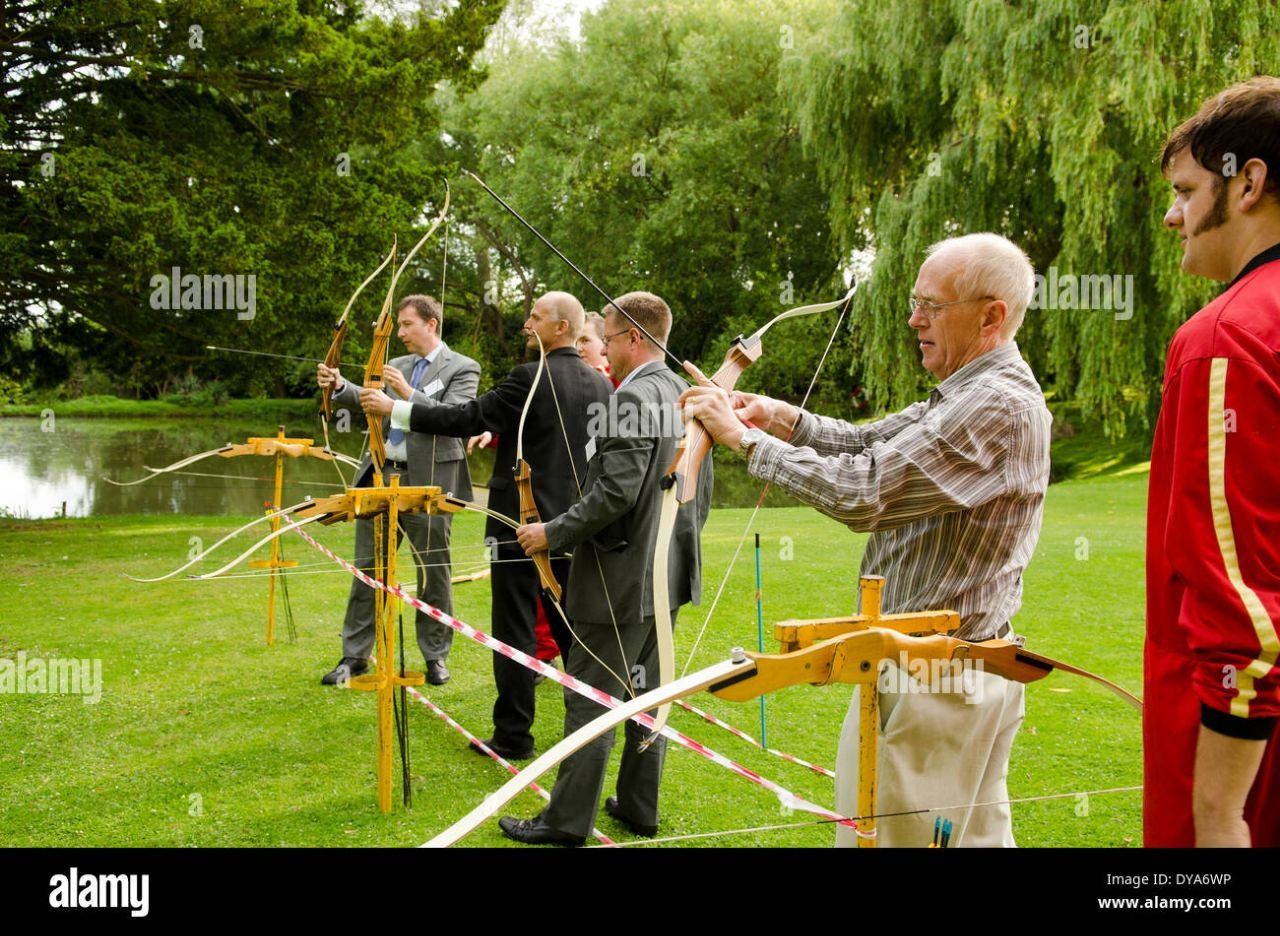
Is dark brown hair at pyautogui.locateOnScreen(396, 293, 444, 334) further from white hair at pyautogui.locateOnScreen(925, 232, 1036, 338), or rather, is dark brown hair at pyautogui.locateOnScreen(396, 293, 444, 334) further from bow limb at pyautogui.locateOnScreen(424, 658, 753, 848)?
bow limb at pyautogui.locateOnScreen(424, 658, 753, 848)

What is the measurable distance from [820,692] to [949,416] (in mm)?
3667

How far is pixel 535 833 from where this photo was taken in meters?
3.44

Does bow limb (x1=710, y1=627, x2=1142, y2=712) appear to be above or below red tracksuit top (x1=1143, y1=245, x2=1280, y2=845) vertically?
below

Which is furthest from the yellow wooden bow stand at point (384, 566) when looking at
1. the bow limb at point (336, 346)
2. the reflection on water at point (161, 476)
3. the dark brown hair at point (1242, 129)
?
the reflection on water at point (161, 476)

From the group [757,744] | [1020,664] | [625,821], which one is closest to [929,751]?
[1020,664]

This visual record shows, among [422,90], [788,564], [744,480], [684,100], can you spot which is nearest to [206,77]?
[422,90]

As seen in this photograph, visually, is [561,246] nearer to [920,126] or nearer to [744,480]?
[744,480]

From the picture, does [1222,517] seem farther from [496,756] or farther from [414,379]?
[414,379]

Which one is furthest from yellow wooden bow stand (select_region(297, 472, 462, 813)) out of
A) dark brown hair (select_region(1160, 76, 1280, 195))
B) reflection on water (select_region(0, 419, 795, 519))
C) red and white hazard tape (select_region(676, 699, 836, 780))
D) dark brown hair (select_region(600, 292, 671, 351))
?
reflection on water (select_region(0, 419, 795, 519))

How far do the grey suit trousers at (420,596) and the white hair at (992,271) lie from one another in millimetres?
3648

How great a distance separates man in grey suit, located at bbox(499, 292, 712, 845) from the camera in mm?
3422

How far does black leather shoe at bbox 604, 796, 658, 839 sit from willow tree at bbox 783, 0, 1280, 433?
10123 mm

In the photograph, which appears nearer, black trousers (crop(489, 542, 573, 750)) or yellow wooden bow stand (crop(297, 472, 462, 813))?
yellow wooden bow stand (crop(297, 472, 462, 813))

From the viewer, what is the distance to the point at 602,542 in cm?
360
